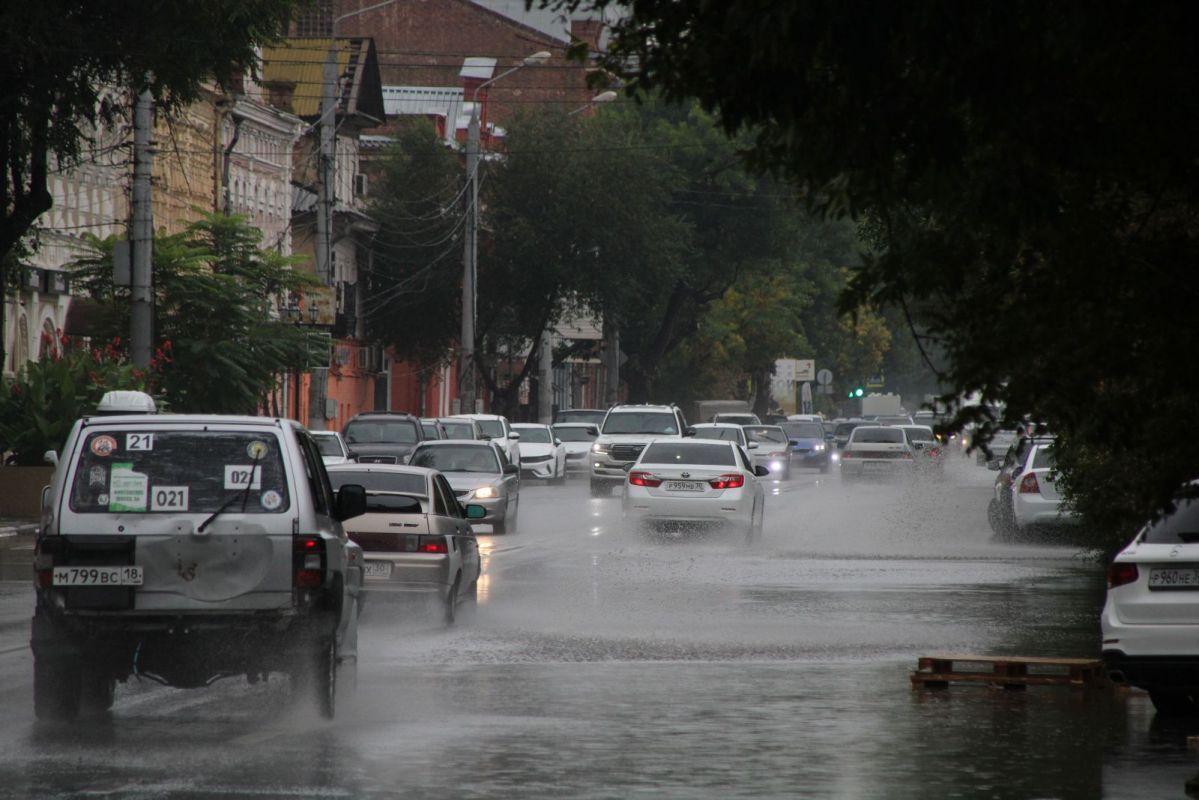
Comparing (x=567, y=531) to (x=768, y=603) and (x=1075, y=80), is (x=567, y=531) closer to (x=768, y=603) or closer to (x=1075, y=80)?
(x=768, y=603)

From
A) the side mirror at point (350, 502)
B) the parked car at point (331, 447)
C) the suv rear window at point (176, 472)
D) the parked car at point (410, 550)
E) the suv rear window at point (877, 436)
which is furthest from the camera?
the suv rear window at point (877, 436)

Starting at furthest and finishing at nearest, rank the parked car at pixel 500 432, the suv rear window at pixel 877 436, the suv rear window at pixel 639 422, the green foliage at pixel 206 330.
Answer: the suv rear window at pixel 877 436
the parked car at pixel 500 432
the suv rear window at pixel 639 422
the green foliage at pixel 206 330

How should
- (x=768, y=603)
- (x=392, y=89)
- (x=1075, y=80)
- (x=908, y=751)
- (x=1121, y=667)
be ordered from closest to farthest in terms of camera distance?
1. (x=1075, y=80)
2. (x=908, y=751)
3. (x=1121, y=667)
4. (x=768, y=603)
5. (x=392, y=89)

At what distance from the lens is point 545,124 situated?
79.6 metres

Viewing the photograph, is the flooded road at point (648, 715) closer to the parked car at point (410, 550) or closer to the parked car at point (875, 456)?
the parked car at point (410, 550)

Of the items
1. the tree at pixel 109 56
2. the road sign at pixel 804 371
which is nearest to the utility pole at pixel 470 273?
the tree at pixel 109 56

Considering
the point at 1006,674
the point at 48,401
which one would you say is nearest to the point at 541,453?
the point at 48,401

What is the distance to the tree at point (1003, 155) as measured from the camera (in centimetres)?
802

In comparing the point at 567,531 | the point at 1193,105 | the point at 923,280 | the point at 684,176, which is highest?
the point at 684,176

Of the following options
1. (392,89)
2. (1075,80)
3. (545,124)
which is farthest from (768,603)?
(392,89)

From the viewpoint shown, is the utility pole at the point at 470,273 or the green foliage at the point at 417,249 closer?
the utility pole at the point at 470,273

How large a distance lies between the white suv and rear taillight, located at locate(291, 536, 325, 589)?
37.3 metres

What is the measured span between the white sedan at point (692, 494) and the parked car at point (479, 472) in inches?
83.7

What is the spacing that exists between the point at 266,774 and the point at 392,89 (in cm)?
9682
